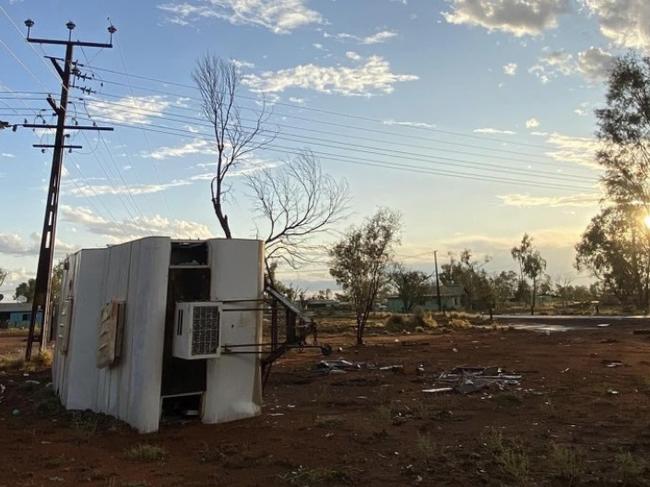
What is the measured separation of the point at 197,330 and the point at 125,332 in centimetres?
156

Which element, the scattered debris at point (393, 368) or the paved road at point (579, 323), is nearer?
the scattered debris at point (393, 368)

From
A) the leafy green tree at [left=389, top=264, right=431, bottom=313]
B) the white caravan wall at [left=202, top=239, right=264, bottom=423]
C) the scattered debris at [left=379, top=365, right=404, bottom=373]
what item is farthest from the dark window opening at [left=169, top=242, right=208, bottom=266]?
the leafy green tree at [left=389, top=264, right=431, bottom=313]

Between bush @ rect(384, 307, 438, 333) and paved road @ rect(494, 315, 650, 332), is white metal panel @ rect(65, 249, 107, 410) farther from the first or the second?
paved road @ rect(494, 315, 650, 332)

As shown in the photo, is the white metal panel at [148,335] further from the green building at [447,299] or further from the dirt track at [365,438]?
the green building at [447,299]

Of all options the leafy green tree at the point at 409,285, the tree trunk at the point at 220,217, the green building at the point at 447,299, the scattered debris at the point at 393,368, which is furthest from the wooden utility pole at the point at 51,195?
the green building at the point at 447,299

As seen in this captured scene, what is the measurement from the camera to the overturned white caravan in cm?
896

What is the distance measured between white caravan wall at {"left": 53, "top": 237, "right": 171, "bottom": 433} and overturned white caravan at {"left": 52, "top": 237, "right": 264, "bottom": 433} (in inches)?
0.6

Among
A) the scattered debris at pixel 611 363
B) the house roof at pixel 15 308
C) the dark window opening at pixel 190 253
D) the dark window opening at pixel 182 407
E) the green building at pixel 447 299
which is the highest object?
the green building at pixel 447 299

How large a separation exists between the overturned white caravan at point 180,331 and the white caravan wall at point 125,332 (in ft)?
0.05

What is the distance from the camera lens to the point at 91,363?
35.4 feet

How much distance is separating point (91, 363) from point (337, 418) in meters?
4.71

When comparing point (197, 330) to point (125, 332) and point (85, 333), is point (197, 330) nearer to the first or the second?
point (125, 332)

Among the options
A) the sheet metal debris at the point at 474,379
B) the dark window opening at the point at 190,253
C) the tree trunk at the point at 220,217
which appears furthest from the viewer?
the tree trunk at the point at 220,217

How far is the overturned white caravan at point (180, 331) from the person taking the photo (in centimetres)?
896
